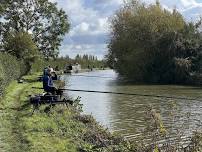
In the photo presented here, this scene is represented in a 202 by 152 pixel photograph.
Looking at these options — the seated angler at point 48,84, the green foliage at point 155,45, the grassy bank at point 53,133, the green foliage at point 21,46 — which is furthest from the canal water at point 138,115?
the green foliage at point 21,46

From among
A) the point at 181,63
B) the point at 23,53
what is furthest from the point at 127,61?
the point at 23,53

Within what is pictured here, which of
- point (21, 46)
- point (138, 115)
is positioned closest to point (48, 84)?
point (138, 115)

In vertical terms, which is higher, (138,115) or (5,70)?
(5,70)

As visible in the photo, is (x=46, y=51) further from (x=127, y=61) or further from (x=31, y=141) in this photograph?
(x=31, y=141)

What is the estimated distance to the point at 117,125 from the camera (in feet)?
68.5

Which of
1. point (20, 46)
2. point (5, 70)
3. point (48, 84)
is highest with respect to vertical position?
point (20, 46)

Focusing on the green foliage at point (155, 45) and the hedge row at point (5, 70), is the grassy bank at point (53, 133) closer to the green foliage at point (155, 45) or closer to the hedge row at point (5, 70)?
the hedge row at point (5, 70)

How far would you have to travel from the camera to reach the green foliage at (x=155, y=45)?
175 feet

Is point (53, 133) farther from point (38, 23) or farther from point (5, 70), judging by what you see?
point (38, 23)

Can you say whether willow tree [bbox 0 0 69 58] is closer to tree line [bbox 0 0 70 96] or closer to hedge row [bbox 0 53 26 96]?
tree line [bbox 0 0 70 96]

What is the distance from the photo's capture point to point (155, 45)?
55.5m

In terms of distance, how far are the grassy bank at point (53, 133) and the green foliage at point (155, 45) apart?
34861 mm

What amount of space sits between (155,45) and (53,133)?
41.9 meters

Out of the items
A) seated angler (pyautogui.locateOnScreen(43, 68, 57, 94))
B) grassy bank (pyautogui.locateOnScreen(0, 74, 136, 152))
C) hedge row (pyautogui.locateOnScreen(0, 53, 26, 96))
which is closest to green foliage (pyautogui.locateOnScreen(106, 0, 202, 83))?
hedge row (pyautogui.locateOnScreen(0, 53, 26, 96))
